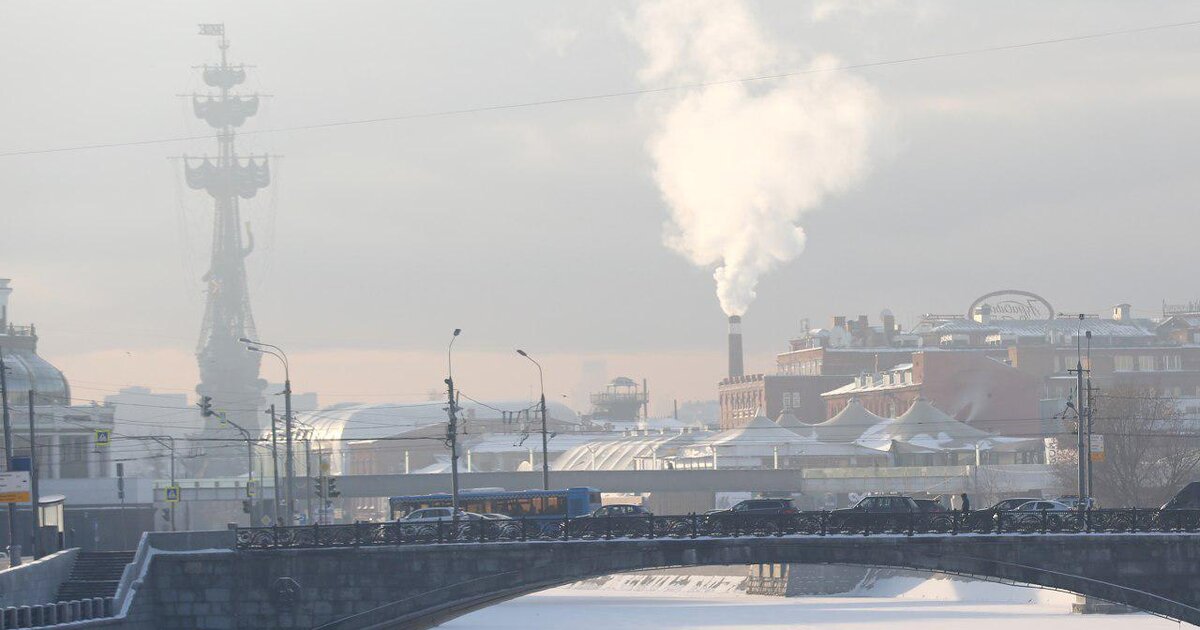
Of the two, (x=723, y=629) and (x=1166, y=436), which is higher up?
(x=1166, y=436)

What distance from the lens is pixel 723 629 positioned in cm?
10162

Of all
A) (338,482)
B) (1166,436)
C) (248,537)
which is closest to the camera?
(248,537)

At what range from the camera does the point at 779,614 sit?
10975 centimetres

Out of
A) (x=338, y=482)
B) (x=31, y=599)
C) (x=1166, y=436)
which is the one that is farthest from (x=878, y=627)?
(x=338, y=482)

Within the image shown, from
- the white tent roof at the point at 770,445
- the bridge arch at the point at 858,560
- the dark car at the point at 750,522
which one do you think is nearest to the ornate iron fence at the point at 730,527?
the dark car at the point at 750,522

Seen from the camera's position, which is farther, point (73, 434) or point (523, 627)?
point (73, 434)

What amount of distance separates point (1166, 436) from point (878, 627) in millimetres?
37373

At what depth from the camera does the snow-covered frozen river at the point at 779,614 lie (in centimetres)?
9694

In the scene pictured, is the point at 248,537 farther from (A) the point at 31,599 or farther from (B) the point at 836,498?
(B) the point at 836,498

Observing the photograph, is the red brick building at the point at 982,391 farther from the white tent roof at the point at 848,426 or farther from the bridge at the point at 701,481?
the bridge at the point at 701,481

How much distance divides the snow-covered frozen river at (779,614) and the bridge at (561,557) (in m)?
30.6

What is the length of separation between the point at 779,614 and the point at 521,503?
83.7 feet

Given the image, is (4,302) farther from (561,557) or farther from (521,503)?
(561,557)

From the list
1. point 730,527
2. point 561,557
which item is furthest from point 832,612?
point 561,557
